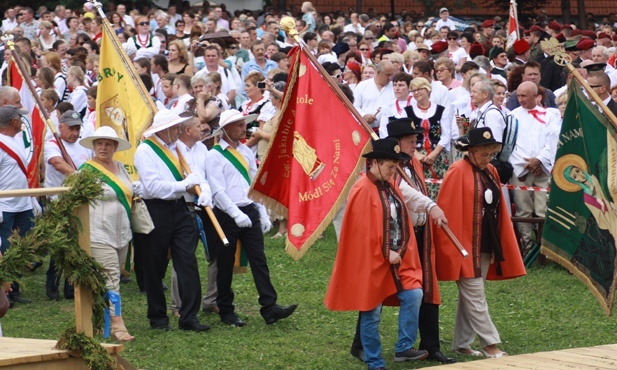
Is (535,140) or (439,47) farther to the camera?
(439,47)

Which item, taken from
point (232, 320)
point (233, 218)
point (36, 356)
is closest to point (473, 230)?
point (233, 218)

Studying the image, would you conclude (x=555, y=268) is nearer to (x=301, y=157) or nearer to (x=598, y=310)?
(x=598, y=310)

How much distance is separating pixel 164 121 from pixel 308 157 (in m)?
1.33

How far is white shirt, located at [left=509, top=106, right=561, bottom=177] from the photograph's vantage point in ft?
44.7

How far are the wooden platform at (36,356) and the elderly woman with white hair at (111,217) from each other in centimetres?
202

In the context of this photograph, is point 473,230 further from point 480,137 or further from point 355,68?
point 355,68

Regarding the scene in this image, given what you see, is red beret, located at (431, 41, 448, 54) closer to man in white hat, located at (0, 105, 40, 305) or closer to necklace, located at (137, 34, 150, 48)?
necklace, located at (137, 34, 150, 48)

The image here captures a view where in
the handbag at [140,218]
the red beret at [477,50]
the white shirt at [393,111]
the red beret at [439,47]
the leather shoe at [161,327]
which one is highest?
the red beret at [439,47]

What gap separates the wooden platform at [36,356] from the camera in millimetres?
7184

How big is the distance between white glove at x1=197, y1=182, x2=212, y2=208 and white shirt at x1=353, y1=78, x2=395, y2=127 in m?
5.30

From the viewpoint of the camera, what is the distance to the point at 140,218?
10125 millimetres

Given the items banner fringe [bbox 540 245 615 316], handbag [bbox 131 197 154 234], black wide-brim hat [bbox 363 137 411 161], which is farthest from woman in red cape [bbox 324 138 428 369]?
handbag [bbox 131 197 154 234]

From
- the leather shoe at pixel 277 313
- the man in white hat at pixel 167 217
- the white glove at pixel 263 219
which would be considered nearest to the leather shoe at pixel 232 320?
the leather shoe at pixel 277 313

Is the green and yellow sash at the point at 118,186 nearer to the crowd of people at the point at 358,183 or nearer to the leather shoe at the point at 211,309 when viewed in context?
the crowd of people at the point at 358,183
